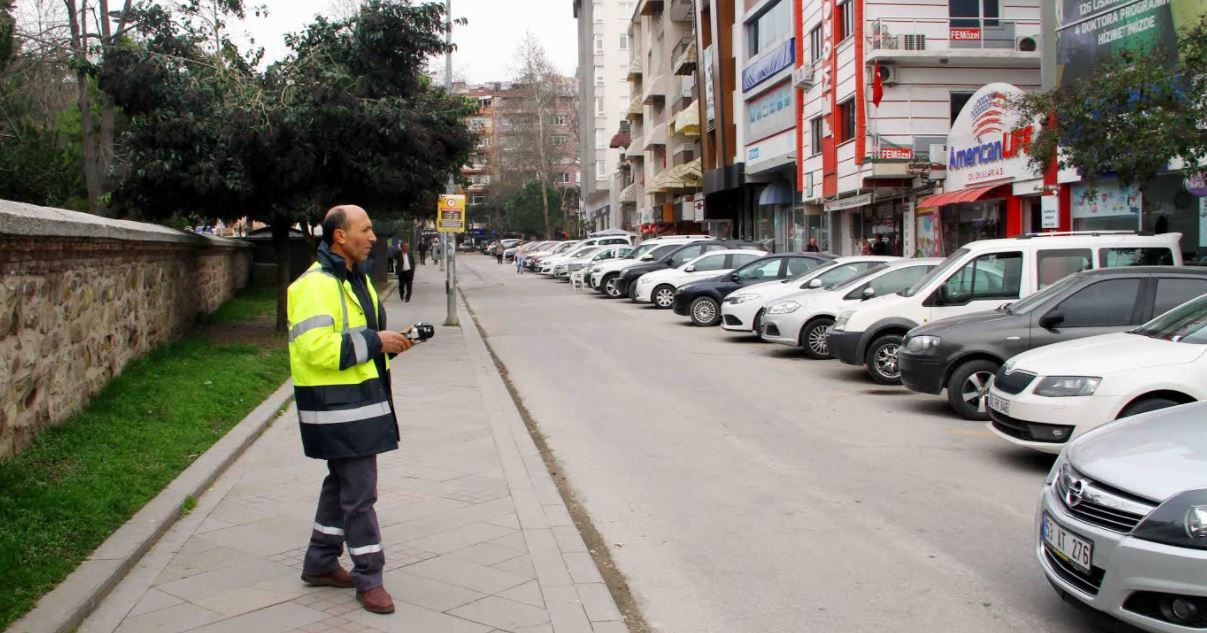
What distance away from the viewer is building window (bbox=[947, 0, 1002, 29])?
102 feet

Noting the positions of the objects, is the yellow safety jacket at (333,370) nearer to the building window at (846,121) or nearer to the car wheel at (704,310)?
the car wheel at (704,310)

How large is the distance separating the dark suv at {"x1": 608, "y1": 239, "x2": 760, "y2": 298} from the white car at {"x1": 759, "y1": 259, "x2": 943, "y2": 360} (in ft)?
34.8

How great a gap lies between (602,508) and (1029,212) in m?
20.5

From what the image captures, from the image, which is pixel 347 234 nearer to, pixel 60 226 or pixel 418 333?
pixel 418 333

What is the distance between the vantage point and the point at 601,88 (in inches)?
3733

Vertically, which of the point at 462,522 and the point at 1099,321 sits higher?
the point at 1099,321

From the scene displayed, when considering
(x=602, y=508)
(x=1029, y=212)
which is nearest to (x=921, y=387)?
(x=602, y=508)

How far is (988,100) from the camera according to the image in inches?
992

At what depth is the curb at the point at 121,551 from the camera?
185 inches

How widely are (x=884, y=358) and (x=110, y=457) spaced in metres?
8.84

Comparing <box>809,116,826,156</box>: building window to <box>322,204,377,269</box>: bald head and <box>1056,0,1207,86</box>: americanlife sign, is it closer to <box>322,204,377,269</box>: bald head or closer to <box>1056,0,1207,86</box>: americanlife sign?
<box>1056,0,1207,86</box>: americanlife sign

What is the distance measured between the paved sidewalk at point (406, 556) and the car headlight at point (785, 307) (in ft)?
24.2

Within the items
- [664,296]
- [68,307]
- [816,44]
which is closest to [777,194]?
[816,44]

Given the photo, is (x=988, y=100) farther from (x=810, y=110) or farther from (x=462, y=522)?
(x=462, y=522)
